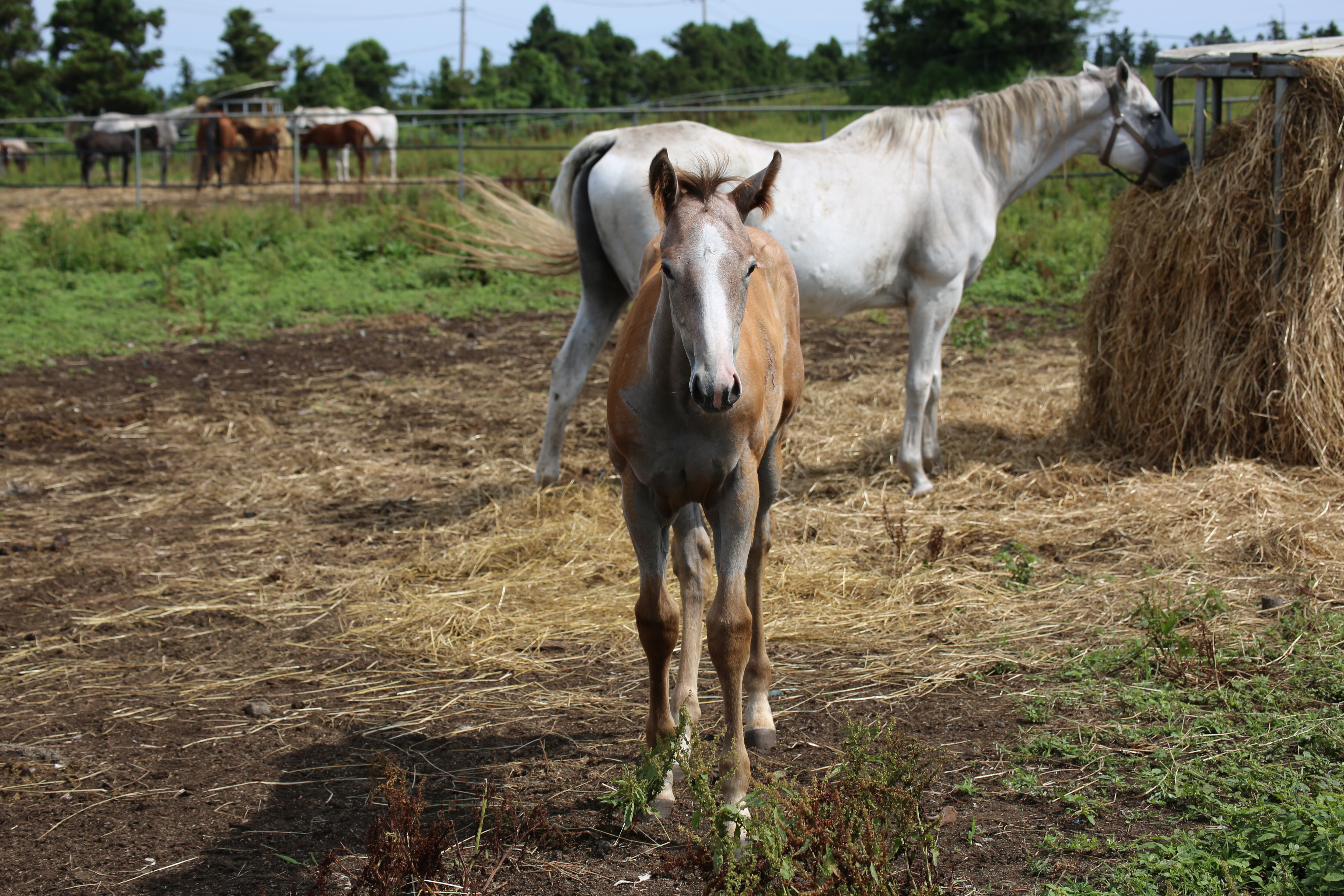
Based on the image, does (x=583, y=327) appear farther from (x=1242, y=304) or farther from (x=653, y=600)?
(x=1242, y=304)

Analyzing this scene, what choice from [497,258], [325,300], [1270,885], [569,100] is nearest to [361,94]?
[569,100]

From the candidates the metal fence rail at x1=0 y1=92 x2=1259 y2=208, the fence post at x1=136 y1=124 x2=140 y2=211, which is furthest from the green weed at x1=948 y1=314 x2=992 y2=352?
the fence post at x1=136 y1=124 x2=140 y2=211

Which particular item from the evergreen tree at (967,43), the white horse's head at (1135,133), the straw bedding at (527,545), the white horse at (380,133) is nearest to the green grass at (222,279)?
the straw bedding at (527,545)

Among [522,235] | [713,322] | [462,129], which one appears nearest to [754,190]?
[713,322]

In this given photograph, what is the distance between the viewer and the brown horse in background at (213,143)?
57.0 feet

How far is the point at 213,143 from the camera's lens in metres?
18.6

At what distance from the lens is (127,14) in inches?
1443

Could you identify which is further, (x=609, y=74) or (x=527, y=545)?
(x=609, y=74)

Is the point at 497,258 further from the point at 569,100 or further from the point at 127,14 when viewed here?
the point at 127,14

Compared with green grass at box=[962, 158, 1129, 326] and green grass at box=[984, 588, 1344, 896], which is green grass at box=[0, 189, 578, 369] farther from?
green grass at box=[984, 588, 1344, 896]

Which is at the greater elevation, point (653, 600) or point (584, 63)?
point (584, 63)

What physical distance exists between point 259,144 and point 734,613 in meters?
19.7

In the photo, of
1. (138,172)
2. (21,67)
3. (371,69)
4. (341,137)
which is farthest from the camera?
(371,69)

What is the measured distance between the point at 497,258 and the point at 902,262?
2409 mm
